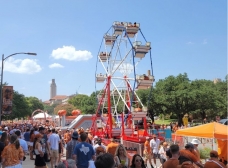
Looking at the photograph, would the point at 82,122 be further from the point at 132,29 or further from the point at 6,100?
the point at 6,100

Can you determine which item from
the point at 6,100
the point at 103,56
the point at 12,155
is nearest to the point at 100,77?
the point at 103,56

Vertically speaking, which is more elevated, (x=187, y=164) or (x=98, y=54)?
(x=98, y=54)

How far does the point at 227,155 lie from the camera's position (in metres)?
9.88

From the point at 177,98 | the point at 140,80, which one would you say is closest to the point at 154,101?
the point at 177,98

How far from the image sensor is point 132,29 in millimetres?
24266

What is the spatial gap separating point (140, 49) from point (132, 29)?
2.70 metres

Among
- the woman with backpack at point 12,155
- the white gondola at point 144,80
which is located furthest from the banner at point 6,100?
the woman with backpack at point 12,155

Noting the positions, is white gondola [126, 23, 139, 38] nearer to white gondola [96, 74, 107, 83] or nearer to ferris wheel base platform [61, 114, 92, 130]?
white gondola [96, 74, 107, 83]

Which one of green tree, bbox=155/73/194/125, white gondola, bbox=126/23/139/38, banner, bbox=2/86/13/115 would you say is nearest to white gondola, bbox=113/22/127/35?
white gondola, bbox=126/23/139/38

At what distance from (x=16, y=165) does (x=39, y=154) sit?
177cm

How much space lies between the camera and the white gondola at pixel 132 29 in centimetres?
2416

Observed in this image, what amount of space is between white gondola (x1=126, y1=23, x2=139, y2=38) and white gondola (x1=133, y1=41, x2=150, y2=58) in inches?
74.5

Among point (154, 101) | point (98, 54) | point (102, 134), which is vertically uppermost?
point (98, 54)

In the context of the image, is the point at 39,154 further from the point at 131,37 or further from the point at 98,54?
the point at 98,54
